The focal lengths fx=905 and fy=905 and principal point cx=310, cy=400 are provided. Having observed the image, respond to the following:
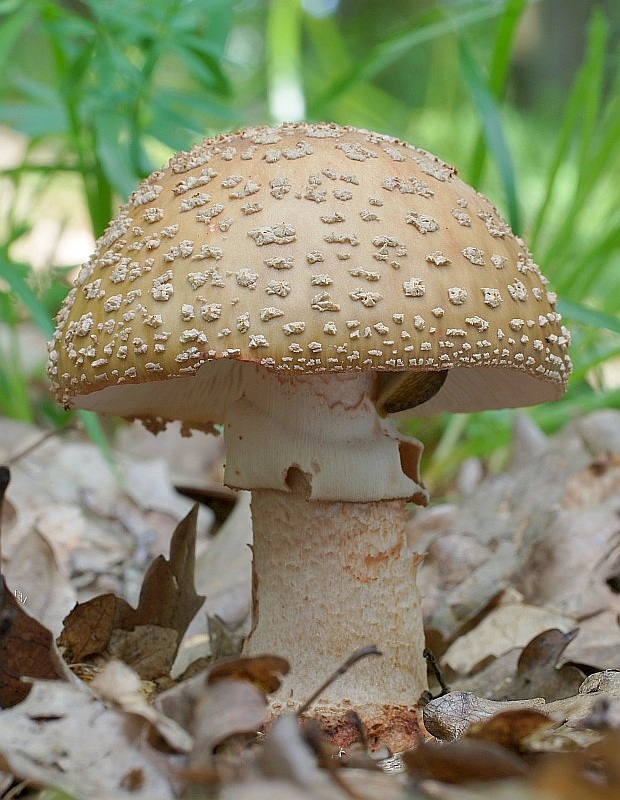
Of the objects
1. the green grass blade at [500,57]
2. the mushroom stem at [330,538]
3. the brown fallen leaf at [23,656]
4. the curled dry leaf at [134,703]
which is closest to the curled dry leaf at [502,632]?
the mushroom stem at [330,538]

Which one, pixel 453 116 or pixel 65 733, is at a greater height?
pixel 453 116

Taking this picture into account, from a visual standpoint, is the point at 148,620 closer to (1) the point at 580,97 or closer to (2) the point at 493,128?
(2) the point at 493,128

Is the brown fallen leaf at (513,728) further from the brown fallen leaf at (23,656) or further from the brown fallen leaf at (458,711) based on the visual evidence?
the brown fallen leaf at (23,656)

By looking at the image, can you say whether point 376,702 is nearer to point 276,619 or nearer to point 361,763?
point 276,619

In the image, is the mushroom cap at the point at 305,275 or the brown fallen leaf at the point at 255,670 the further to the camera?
the mushroom cap at the point at 305,275

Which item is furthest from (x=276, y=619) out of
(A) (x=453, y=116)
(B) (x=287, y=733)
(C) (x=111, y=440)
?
(A) (x=453, y=116)

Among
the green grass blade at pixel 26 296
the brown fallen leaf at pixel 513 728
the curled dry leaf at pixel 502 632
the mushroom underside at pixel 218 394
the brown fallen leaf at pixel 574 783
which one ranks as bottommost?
the curled dry leaf at pixel 502 632

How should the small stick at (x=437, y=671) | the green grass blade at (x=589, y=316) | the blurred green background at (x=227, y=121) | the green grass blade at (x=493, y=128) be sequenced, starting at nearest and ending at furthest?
the small stick at (x=437, y=671) → the green grass blade at (x=589, y=316) → the blurred green background at (x=227, y=121) → the green grass blade at (x=493, y=128)
